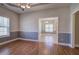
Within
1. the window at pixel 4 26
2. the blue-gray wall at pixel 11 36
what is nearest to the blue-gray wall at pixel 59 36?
the blue-gray wall at pixel 11 36

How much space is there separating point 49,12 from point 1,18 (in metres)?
1.10

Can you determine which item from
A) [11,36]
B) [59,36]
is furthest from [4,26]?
[59,36]

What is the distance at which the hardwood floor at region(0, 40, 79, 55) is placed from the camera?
177 cm

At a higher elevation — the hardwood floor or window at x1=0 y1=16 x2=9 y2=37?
window at x1=0 y1=16 x2=9 y2=37

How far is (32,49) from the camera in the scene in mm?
1906

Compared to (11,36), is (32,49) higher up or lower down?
lower down

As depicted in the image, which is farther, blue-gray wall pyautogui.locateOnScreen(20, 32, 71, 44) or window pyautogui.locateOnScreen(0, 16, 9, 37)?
blue-gray wall pyautogui.locateOnScreen(20, 32, 71, 44)

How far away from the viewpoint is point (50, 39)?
6.84ft

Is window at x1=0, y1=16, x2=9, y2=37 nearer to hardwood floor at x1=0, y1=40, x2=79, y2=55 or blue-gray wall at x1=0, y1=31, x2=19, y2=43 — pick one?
blue-gray wall at x1=0, y1=31, x2=19, y2=43

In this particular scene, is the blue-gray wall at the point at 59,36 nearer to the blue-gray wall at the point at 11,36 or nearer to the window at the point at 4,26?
the blue-gray wall at the point at 11,36

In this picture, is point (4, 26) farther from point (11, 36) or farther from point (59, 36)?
point (59, 36)

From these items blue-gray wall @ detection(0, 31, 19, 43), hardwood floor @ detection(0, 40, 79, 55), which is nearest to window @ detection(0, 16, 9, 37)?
blue-gray wall @ detection(0, 31, 19, 43)

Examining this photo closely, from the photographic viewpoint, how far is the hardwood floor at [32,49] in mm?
1768

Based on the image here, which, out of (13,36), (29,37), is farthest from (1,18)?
(29,37)
